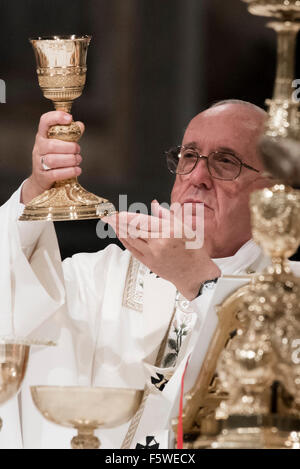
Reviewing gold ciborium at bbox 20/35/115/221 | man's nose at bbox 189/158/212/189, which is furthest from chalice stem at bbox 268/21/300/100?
man's nose at bbox 189/158/212/189

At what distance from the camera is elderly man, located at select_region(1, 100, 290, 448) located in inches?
110

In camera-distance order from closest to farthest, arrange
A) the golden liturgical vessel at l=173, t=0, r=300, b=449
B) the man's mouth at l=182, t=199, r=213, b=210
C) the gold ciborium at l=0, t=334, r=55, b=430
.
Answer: the golden liturgical vessel at l=173, t=0, r=300, b=449, the gold ciborium at l=0, t=334, r=55, b=430, the man's mouth at l=182, t=199, r=213, b=210

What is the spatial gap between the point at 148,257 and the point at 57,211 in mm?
249

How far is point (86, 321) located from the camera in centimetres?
297

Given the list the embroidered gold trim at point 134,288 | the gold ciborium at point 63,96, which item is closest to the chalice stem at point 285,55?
the gold ciborium at point 63,96

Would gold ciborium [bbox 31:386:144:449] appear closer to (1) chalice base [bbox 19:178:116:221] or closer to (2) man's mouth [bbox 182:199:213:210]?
(1) chalice base [bbox 19:178:116:221]

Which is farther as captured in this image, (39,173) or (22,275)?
(22,275)

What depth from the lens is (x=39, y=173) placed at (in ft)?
8.43

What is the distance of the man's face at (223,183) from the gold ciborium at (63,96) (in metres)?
0.51

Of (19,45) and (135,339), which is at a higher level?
(19,45)

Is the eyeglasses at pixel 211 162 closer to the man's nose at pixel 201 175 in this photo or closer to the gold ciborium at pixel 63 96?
the man's nose at pixel 201 175

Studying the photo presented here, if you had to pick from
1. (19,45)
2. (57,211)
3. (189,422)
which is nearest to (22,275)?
(57,211)

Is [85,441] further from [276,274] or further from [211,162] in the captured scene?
[211,162]

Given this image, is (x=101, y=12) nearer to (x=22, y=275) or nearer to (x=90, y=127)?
(x=90, y=127)
